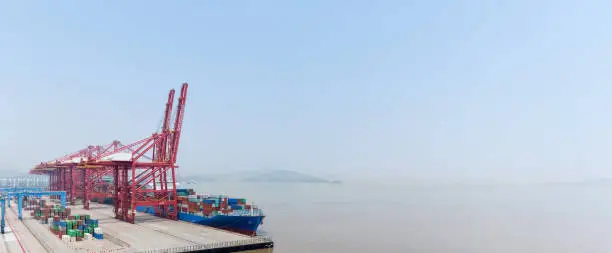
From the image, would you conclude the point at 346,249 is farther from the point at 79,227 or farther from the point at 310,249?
the point at 79,227

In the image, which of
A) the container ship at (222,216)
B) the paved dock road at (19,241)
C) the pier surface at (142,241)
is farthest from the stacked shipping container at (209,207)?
the paved dock road at (19,241)

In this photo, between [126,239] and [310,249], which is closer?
[126,239]

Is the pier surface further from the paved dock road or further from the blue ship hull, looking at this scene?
the blue ship hull

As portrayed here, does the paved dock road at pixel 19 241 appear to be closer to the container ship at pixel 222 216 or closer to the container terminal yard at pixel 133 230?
the container terminal yard at pixel 133 230

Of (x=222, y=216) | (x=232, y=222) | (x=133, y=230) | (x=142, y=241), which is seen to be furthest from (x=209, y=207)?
(x=142, y=241)

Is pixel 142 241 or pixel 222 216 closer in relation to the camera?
pixel 142 241

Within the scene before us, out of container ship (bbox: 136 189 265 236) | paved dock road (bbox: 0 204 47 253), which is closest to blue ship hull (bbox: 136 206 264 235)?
container ship (bbox: 136 189 265 236)

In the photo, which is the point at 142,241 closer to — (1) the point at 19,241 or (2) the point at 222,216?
(1) the point at 19,241

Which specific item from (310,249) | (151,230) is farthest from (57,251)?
(310,249)
